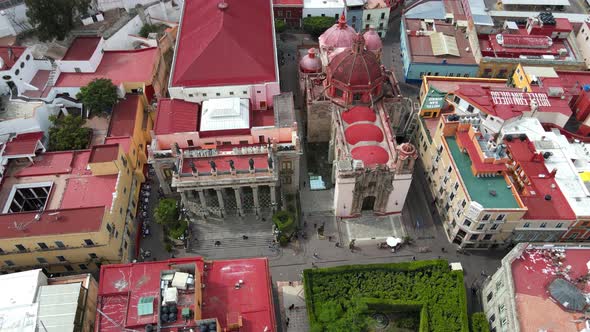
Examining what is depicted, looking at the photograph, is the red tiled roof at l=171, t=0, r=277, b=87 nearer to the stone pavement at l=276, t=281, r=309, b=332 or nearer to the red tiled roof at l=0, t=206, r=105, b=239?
the red tiled roof at l=0, t=206, r=105, b=239

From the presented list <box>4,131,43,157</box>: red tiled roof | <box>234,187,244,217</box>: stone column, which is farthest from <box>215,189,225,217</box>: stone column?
<box>4,131,43,157</box>: red tiled roof

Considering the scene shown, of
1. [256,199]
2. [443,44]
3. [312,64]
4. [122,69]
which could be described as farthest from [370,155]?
[122,69]

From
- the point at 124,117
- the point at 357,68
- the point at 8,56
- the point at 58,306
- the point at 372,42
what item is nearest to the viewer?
the point at 58,306

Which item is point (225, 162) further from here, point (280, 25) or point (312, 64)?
point (280, 25)

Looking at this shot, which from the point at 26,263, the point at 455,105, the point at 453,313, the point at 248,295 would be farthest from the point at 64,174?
the point at 455,105

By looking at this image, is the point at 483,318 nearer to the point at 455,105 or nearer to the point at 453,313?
the point at 453,313

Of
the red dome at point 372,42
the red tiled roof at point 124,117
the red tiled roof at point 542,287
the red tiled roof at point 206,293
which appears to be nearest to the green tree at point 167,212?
the red tiled roof at point 206,293
